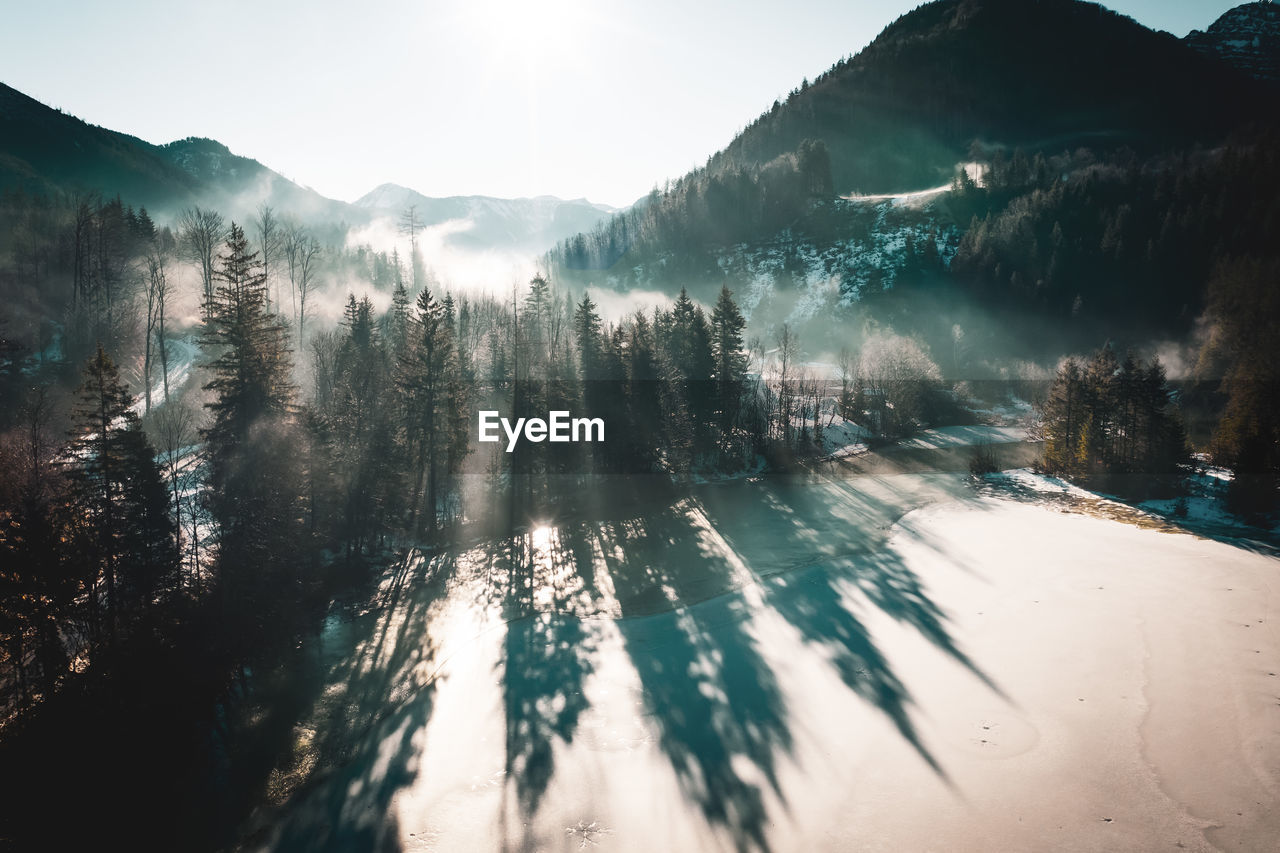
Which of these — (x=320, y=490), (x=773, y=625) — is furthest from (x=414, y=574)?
(x=773, y=625)

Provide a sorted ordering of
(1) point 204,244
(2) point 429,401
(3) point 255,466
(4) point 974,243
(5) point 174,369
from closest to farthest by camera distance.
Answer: (3) point 255,466
(2) point 429,401
(5) point 174,369
(1) point 204,244
(4) point 974,243

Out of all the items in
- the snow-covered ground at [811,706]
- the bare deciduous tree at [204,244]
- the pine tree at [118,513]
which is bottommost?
the snow-covered ground at [811,706]

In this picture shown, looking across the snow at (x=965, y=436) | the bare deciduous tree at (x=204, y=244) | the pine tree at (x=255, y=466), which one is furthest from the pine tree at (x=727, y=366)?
the bare deciduous tree at (x=204, y=244)

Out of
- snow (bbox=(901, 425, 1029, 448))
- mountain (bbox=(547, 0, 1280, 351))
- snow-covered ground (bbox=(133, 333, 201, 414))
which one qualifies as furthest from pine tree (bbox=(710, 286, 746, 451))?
mountain (bbox=(547, 0, 1280, 351))

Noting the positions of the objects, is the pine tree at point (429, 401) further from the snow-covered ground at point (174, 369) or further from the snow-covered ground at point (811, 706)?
the snow-covered ground at point (174, 369)

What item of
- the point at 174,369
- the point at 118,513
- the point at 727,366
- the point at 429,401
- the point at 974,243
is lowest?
the point at 118,513

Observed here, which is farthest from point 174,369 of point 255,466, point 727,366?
point 727,366

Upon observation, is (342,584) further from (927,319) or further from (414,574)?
(927,319)

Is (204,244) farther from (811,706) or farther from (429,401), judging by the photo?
(811,706)
